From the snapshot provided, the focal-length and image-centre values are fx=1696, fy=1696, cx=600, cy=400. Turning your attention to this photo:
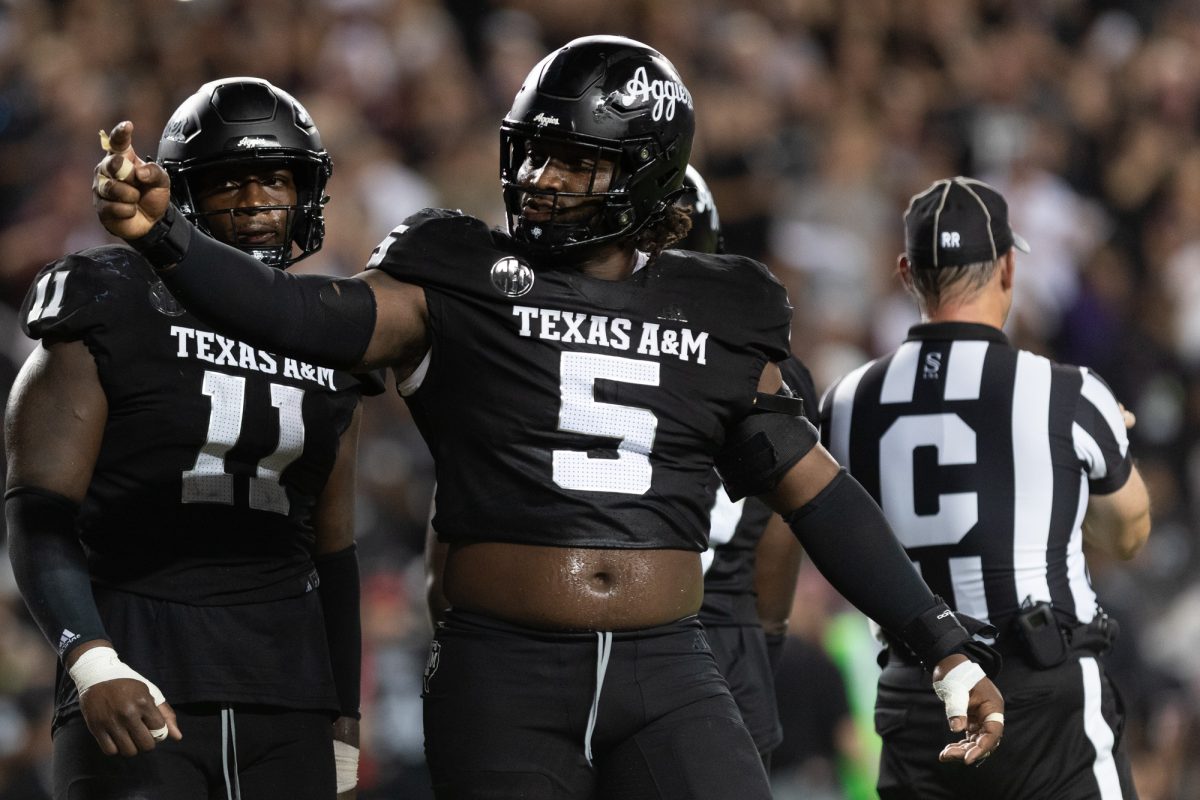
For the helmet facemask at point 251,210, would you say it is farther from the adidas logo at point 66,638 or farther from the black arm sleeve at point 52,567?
the adidas logo at point 66,638

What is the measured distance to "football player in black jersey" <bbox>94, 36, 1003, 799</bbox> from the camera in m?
2.91

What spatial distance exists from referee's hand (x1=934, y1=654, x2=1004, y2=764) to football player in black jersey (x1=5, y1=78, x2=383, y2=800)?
3.95 feet

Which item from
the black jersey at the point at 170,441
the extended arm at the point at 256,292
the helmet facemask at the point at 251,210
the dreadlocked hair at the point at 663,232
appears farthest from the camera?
the helmet facemask at the point at 251,210

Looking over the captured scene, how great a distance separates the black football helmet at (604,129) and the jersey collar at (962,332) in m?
1.08

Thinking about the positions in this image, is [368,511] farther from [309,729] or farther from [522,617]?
[522,617]

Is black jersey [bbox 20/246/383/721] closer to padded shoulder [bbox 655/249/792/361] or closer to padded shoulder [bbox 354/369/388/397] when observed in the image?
padded shoulder [bbox 354/369/388/397]

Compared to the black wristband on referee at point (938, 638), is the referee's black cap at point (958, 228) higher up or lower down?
higher up

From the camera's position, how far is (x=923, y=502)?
3.99 m

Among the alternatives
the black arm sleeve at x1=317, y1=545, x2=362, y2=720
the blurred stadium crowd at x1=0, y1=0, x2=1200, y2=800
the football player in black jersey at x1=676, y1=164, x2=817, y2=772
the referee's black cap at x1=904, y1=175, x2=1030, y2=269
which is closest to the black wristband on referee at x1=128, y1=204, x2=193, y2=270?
the black arm sleeve at x1=317, y1=545, x2=362, y2=720

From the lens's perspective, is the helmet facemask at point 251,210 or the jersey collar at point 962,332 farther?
the jersey collar at point 962,332

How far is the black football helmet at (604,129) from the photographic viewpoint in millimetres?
3111

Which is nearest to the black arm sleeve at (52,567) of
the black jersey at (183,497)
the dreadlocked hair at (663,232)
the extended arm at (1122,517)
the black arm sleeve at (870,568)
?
the black jersey at (183,497)

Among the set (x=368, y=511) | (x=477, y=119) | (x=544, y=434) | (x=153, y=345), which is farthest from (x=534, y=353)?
(x=477, y=119)

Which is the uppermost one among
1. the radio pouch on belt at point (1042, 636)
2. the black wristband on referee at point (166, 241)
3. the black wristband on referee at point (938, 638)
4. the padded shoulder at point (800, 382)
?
the black wristband on referee at point (166, 241)
